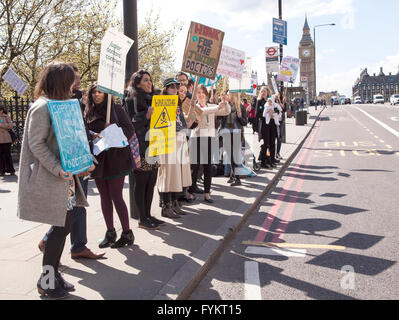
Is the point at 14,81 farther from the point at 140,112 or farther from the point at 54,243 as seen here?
the point at 54,243

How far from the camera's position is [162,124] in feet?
17.0

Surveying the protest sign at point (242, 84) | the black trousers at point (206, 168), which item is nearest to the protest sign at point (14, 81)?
the protest sign at point (242, 84)

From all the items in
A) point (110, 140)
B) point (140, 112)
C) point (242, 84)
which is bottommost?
point (110, 140)

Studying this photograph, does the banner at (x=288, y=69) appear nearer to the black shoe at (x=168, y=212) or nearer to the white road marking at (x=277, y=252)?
the black shoe at (x=168, y=212)

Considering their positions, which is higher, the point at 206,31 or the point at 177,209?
the point at 206,31

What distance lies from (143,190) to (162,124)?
0.86m

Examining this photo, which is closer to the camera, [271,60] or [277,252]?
[277,252]

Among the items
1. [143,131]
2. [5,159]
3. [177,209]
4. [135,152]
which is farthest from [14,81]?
[135,152]

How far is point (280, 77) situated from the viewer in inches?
584

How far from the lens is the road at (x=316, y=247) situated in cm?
365

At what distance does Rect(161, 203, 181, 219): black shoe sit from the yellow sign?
103 cm

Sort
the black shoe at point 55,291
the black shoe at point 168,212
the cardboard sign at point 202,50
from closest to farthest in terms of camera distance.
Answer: the black shoe at point 55,291, the cardboard sign at point 202,50, the black shoe at point 168,212

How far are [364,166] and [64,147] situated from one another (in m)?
9.68
